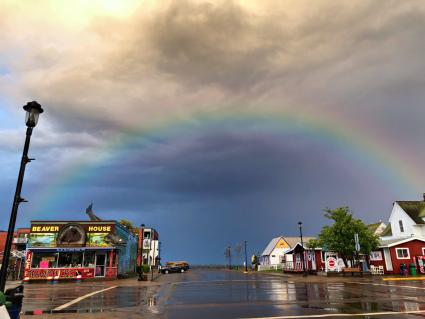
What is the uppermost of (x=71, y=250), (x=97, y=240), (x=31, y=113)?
(x=31, y=113)

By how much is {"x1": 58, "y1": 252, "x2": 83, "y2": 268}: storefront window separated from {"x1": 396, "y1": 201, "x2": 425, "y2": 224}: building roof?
136 feet

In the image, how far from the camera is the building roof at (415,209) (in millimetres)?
49469

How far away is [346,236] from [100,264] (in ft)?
88.7

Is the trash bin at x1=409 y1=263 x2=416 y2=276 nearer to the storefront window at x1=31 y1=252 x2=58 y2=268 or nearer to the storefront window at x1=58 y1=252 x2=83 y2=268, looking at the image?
the storefront window at x1=58 y1=252 x2=83 y2=268

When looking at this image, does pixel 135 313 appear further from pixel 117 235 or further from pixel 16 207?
pixel 117 235

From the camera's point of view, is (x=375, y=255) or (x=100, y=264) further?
(x=375, y=255)

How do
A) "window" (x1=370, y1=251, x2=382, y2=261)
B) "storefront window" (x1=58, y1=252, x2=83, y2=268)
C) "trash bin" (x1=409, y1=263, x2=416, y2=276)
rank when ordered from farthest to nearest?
1. "window" (x1=370, y1=251, x2=382, y2=261)
2. "storefront window" (x1=58, y1=252, x2=83, y2=268)
3. "trash bin" (x1=409, y1=263, x2=416, y2=276)

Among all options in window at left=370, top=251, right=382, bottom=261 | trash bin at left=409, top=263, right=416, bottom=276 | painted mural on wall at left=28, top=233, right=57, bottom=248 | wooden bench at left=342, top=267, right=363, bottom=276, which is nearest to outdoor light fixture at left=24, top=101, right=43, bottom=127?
painted mural on wall at left=28, top=233, right=57, bottom=248

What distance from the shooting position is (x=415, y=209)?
5112cm

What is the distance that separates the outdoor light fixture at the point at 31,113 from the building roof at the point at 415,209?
5036cm

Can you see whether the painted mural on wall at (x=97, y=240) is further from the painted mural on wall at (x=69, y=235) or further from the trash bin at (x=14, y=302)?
the trash bin at (x=14, y=302)

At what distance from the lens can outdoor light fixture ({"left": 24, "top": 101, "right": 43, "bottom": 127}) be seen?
36.3 ft

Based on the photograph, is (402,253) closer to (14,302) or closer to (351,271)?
(351,271)

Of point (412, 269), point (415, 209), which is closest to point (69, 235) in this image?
point (412, 269)
